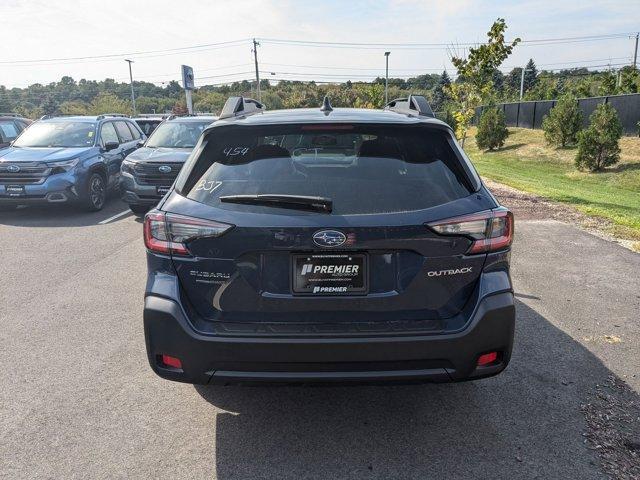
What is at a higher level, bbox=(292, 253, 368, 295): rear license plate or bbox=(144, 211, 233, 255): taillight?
bbox=(144, 211, 233, 255): taillight

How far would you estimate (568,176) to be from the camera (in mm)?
21234

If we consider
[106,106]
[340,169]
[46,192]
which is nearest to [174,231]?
[340,169]

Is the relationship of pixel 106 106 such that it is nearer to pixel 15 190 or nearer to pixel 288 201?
pixel 15 190

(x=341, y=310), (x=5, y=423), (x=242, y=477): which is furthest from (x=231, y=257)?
(x=5, y=423)

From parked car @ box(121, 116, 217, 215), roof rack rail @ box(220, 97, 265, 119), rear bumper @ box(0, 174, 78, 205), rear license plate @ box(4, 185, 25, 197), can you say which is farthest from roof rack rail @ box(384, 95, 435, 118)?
rear license plate @ box(4, 185, 25, 197)

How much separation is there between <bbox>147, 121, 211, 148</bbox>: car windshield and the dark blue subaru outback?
844cm

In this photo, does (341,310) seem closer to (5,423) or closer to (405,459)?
(405,459)

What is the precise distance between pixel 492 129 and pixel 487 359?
29.6 meters

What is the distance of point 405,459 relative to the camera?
2.85 m

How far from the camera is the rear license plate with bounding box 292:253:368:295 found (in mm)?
2613

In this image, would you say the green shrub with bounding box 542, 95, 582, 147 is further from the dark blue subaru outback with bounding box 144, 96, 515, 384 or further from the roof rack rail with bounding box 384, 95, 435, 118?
the dark blue subaru outback with bounding box 144, 96, 515, 384

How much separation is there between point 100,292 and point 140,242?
7.73ft

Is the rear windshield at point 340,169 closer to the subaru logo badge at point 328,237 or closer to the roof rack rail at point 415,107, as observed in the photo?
the subaru logo badge at point 328,237

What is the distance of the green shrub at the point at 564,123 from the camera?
1002 inches
